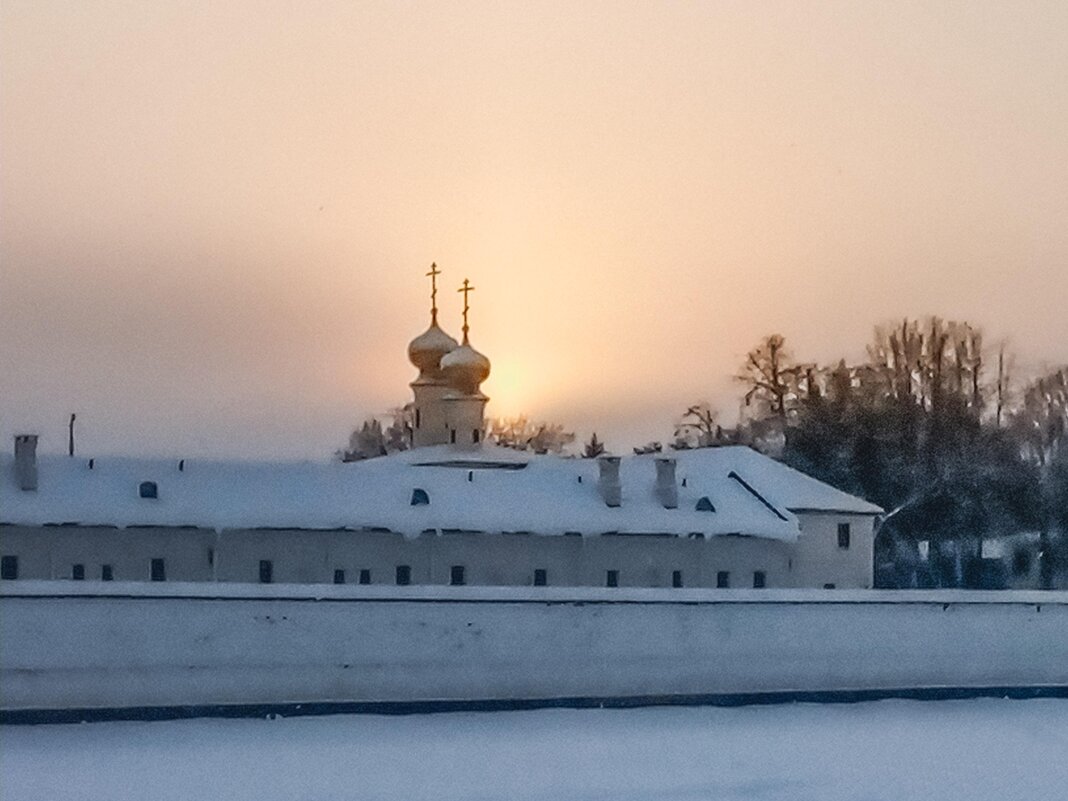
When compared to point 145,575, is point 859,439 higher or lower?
higher

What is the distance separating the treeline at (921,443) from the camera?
141 ft

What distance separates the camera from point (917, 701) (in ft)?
77.8

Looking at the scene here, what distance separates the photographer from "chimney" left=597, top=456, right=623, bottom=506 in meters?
34.5

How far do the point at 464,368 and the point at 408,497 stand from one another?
11.0 meters

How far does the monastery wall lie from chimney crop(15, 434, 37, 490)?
10883 mm

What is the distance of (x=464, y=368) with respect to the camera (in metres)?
43.9

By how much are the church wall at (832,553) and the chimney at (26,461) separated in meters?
14.5

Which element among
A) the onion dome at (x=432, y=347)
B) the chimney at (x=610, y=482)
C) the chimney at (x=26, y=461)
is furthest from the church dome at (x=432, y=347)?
the chimney at (x=26, y=461)

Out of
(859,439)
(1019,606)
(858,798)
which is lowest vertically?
(858,798)

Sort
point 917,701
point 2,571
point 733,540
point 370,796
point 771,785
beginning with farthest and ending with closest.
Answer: point 733,540 → point 2,571 → point 917,701 → point 771,785 → point 370,796

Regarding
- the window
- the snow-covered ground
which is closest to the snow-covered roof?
the window

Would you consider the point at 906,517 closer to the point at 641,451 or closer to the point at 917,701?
the point at 641,451

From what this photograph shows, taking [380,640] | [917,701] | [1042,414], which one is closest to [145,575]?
[380,640]

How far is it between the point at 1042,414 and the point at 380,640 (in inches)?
1355
